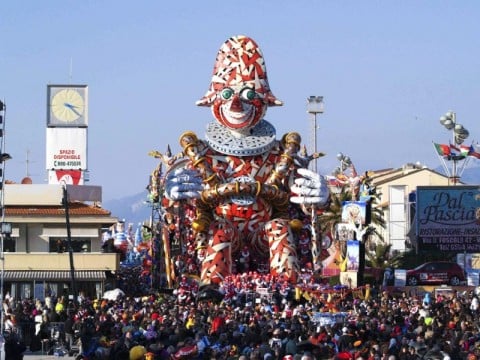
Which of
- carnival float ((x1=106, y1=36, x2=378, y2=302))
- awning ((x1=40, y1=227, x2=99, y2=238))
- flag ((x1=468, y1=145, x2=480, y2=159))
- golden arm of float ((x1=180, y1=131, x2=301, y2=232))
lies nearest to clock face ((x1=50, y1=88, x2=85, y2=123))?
awning ((x1=40, y1=227, x2=99, y2=238))

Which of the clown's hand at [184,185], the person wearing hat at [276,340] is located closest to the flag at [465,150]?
the clown's hand at [184,185]

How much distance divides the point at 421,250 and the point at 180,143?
24216mm

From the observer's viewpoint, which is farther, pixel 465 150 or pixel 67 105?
pixel 465 150

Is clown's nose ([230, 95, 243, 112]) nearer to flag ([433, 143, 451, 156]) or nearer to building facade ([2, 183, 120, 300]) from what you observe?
building facade ([2, 183, 120, 300])

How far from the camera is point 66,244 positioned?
194 ft

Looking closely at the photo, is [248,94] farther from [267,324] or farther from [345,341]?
[345,341]

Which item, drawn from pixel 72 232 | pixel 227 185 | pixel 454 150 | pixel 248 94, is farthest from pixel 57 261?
pixel 454 150

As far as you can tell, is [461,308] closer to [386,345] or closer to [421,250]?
[386,345]

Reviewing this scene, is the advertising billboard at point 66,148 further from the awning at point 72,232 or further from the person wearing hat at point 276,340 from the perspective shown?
the person wearing hat at point 276,340

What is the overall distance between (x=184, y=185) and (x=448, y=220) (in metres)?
24.6

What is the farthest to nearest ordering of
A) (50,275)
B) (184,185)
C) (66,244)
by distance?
1. (66,244)
2. (50,275)
3. (184,185)

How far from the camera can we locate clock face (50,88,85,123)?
6875cm

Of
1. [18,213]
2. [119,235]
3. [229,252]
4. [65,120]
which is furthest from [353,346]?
[119,235]

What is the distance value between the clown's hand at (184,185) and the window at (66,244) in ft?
32.4
